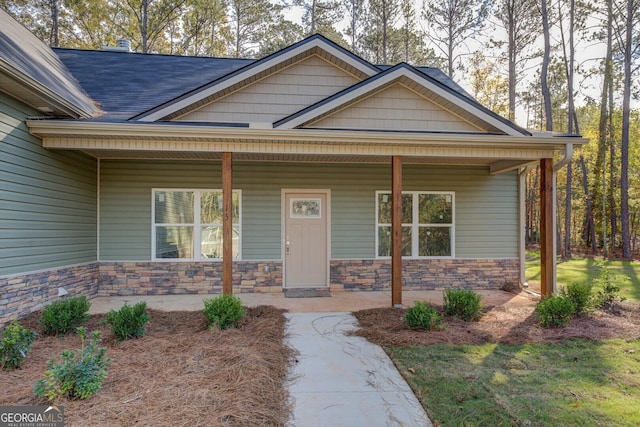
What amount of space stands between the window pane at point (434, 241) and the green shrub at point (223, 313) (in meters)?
4.47

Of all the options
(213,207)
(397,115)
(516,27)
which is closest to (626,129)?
(516,27)

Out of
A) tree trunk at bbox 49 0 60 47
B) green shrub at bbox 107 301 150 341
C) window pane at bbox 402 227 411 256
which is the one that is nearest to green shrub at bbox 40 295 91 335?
green shrub at bbox 107 301 150 341

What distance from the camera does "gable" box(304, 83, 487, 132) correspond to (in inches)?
248

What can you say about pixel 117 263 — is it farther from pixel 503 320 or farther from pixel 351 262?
pixel 503 320

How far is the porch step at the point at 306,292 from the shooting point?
7074mm

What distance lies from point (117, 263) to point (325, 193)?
431cm

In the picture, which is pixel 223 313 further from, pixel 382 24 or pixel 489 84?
pixel 489 84

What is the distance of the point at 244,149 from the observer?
5.63 m

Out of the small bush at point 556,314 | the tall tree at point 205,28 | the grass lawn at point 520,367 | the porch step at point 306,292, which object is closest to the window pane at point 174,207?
the porch step at point 306,292

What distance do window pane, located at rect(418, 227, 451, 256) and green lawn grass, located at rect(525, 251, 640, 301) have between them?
298cm

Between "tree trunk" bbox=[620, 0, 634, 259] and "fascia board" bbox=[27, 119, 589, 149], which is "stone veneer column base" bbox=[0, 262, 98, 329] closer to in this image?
"fascia board" bbox=[27, 119, 589, 149]

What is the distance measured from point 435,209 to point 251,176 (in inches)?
157

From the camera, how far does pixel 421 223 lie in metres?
7.91

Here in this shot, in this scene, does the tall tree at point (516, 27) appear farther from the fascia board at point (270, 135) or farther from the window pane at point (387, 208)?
the fascia board at point (270, 135)
